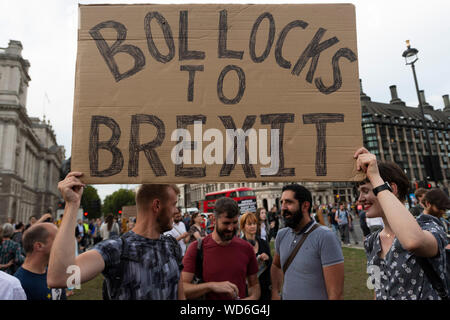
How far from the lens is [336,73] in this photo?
2.30 metres

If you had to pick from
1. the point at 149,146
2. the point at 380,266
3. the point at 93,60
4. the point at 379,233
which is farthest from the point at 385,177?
the point at 93,60

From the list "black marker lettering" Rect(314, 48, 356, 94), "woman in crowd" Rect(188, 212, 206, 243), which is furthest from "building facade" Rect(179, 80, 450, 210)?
"black marker lettering" Rect(314, 48, 356, 94)

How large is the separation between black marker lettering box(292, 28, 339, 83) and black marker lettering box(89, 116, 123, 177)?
4.67 feet

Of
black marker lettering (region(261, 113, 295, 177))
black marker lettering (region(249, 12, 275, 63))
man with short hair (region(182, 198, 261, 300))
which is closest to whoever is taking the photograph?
black marker lettering (region(261, 113, 295, 177))

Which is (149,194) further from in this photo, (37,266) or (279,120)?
(37,266)

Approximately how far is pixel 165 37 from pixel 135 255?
63.8 inches

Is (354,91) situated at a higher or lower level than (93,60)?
lower

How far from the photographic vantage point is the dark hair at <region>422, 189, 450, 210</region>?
4.39 meters

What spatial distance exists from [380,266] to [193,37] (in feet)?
7.20

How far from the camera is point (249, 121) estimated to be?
7.38ft

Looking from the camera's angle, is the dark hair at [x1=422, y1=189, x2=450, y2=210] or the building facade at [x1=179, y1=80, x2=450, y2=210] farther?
the building facade at [x1=179, y1=80, x2=450, y2=210]

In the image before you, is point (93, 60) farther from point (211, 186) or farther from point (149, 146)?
point (211, 186)

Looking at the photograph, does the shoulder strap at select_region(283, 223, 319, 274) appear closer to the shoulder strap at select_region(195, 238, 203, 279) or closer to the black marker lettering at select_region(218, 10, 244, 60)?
the shoulder strap at select_region(195, 238, 203, 279)

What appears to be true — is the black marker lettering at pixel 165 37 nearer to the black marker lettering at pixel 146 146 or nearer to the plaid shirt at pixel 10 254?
the black marker lettering at pixel 146 146
